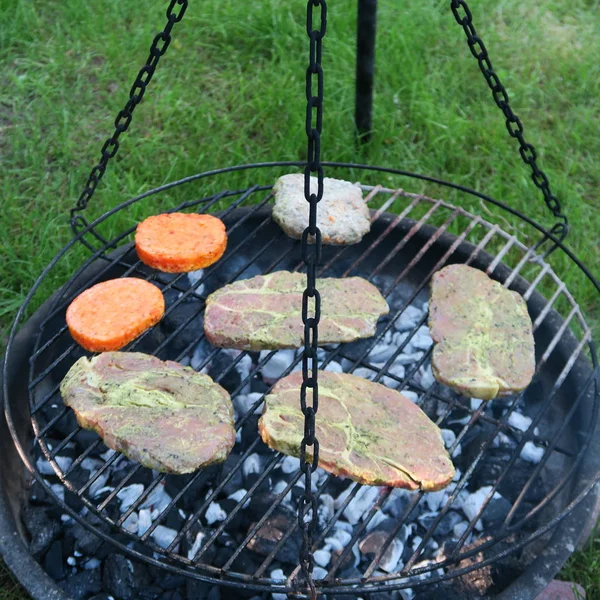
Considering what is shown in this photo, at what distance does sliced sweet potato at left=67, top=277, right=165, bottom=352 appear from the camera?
8.05ft

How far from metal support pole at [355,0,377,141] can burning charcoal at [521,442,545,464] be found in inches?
80.0

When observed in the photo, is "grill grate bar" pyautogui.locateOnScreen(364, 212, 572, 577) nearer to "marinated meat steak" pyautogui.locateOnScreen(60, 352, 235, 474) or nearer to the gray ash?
the gray ash

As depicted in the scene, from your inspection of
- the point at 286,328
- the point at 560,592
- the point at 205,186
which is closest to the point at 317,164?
the point at 286,328

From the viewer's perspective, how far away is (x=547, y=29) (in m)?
4.84

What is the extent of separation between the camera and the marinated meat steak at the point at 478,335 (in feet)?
7.72

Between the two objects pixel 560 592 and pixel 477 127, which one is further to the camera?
pixel 477 127

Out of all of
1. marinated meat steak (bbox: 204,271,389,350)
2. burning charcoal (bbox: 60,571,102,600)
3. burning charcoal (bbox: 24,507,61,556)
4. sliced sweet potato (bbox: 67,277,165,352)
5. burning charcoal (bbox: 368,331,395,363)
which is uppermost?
marinated meat steak (bbox: 204,271,389,350)

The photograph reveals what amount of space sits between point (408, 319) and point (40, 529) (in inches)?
64.4

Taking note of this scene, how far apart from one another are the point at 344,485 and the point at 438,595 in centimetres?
46

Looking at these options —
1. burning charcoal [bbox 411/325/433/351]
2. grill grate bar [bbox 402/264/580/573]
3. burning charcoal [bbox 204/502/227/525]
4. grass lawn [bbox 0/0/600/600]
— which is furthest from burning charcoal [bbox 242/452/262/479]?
grass lawn [bbox 0/0/600/600]

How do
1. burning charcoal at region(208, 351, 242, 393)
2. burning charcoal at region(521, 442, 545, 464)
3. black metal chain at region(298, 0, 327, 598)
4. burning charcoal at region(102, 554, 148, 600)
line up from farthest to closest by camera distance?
burning charcoal at region(208, 351, 242, 393) → burning charcoal at region(521, 442, 545, 464) → burning charcoal at region(102, 554, 148, 600) → black metal chain at region(298, 0, 327, 598)

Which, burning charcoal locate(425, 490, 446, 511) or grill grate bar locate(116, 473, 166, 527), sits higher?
grill grate bar locate(116, 473, 166, 527)

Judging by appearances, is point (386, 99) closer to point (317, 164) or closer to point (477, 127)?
point (477, 127)

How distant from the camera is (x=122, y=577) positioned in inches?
86.0
